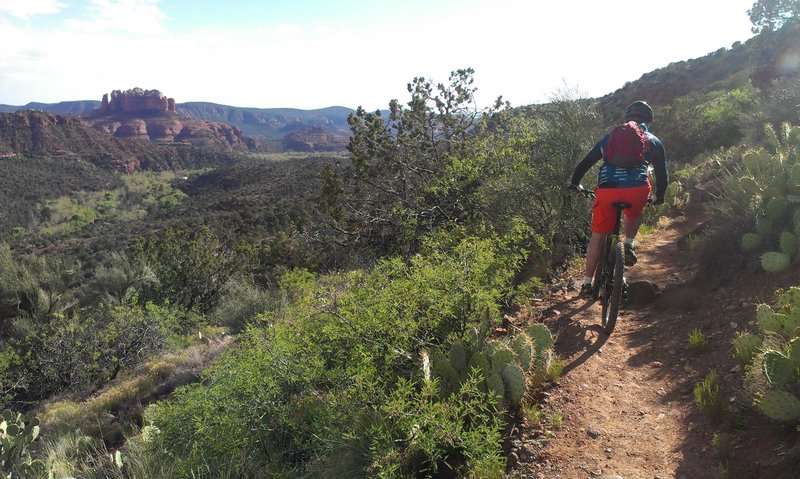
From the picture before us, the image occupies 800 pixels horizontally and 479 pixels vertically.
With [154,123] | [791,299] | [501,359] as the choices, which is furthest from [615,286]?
[154,123]

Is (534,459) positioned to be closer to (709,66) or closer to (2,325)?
(2,325)

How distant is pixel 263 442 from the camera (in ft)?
11.9

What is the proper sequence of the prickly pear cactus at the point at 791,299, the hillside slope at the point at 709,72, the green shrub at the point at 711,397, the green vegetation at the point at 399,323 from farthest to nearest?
the hillside slope at the point at 709,72, the green vegetation at the point at 399,323, the prickly pear cactus at the point at 791,299, the green shrub at the point at 711,397

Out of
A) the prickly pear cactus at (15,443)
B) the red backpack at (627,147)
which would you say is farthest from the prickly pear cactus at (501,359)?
the prickly pear cactus at (15,443)

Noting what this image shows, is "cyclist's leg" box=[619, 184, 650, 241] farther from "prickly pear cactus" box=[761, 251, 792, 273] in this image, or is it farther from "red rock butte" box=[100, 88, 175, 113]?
"red rock butte" box=[100, 88, 175, 113]

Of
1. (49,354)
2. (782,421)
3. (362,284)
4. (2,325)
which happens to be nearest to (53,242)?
(2,325)

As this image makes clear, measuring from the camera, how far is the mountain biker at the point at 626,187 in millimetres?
3822

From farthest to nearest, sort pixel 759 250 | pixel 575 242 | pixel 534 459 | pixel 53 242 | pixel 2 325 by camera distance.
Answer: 1. pixel 53 242
2. pixel 2 325
3. pixel 575 242
4. pixel 759 250
5. pixel 534 459

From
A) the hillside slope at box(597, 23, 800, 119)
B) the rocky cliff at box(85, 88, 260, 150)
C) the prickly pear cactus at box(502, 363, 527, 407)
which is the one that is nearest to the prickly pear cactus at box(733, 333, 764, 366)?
the prickly pear cactus at box(502, 363, 527, 407)

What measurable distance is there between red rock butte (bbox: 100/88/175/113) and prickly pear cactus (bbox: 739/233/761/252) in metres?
189

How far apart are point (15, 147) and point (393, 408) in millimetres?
116772

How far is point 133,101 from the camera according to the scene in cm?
16525

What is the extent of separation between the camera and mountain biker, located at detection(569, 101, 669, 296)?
3.82 meters

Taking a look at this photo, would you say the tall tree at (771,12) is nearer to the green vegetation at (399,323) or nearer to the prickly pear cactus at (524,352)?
the green vegetation at (399,323)
